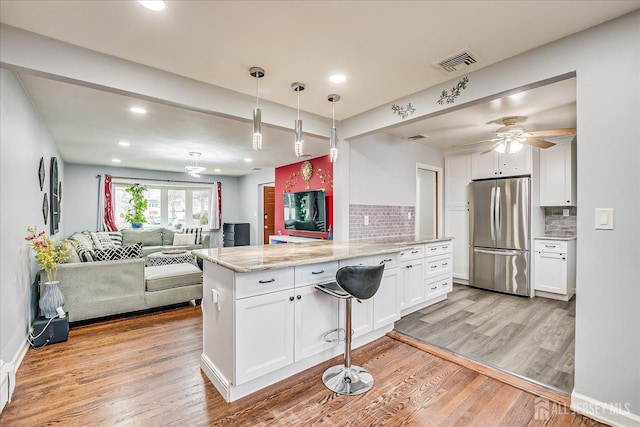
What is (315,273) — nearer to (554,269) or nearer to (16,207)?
(16,207)

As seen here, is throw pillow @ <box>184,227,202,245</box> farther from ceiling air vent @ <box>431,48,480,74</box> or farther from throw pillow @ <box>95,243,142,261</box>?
ceiling air vent @ <box>431,48,480,74</box>

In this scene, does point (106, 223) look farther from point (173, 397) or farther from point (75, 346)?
point (173, 397)

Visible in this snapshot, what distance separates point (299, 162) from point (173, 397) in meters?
4.82

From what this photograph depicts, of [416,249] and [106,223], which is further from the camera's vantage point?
[106,223]

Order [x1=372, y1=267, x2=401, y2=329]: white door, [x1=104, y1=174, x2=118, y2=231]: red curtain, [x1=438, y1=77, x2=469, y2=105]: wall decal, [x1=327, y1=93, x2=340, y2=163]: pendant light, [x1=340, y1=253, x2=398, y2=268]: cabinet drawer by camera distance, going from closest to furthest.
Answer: [x1=438, y1=77, x2=469, y2=105]: wall decal, [x1=340, y1=253, x2=398, y2=268]: cabinet drawer, [x1=327, y1=93, x2=340, y2=163]: pendant light, [x1=372, y1=267, x2=401, y2=329]: white door, [x1=104, y1=174, x2=118, y2=231]: red curtain

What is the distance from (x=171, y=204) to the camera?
8.05 meters

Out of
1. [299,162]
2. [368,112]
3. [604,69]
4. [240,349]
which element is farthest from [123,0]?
[299,162]

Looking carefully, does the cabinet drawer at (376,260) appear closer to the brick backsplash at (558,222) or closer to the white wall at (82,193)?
the brick backsplash at (558,222)

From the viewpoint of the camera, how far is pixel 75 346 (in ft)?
8.89

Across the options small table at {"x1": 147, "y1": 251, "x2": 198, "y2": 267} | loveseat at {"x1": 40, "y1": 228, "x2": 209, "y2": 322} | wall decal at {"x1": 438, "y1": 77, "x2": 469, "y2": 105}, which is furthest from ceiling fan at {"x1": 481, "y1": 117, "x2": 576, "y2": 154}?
small table at {"x1": 147, "y1": 251, "x2": 198, "y2": 267}

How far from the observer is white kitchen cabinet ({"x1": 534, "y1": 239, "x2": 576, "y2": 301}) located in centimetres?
402

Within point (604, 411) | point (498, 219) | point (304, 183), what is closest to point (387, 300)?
point (604, 411)

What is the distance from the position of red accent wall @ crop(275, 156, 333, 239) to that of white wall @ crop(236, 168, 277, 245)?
0.75m

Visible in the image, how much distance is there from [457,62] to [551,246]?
335cm
